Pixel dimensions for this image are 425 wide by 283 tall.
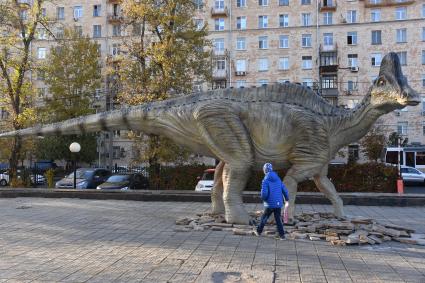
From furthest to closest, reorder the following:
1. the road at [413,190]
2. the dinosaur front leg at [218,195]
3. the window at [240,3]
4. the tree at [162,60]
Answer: the window at [240,3] < the road at [413,190] < the tree at [162,60] < the dinosaur front leg at [218,195]

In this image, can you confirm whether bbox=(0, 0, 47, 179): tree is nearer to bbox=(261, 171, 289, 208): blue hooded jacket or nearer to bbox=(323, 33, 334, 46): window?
bbox=(261, 171, 289, 208): blue hooded jacket

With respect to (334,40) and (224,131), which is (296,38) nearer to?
(334,40)

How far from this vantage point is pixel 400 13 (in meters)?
38.2

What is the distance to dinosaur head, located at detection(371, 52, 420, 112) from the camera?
7.30m

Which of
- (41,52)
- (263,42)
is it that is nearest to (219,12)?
(263,42)

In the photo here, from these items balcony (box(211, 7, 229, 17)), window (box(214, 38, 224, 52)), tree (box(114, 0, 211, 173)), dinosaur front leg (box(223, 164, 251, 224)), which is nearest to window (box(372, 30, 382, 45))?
balcony (box(211, 7, 229, 17))

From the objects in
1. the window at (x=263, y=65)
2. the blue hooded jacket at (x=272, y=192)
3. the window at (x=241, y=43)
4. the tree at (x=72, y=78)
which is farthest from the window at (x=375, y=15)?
the blue hooded jacket at (x=272, y=192)

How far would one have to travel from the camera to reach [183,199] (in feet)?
42.8

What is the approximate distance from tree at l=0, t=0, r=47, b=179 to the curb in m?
3.53

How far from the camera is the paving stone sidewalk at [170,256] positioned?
16.7 ft

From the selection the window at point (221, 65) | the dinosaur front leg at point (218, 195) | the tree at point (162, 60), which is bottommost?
the dinosaur front leg at point (218, 195)

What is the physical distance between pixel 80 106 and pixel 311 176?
1997 cm

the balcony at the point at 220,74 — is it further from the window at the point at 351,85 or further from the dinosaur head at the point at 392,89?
the dinosaur head at the point at 392,89

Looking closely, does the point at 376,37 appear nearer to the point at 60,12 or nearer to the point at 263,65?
the point at 263,65
